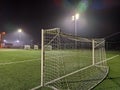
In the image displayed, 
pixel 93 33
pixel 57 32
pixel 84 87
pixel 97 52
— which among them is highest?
pixel 93 33

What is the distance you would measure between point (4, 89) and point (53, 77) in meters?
1.84

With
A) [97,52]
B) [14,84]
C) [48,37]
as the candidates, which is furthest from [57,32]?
[97,52]

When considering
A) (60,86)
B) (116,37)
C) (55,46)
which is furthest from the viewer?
(116,37)

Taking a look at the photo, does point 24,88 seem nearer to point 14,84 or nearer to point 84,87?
point 14,84

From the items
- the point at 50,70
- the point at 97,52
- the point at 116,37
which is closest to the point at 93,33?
the point at 116,37

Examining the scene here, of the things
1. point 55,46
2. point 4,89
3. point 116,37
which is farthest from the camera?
point 116,37

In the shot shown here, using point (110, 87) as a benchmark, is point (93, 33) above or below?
above

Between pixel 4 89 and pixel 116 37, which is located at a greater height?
pixel 116 37

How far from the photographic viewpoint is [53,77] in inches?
237

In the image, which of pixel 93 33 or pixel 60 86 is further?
pixel 93 33

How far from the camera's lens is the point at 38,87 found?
4.96 metres

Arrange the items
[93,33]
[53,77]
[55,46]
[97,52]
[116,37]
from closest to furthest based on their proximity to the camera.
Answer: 1. [55,46]
2. [53,77]
3. [97,52]
4. [116,37]
5. [93,33]

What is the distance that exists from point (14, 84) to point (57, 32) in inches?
82.1

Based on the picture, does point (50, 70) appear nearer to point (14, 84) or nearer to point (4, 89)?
point (14, 84)
